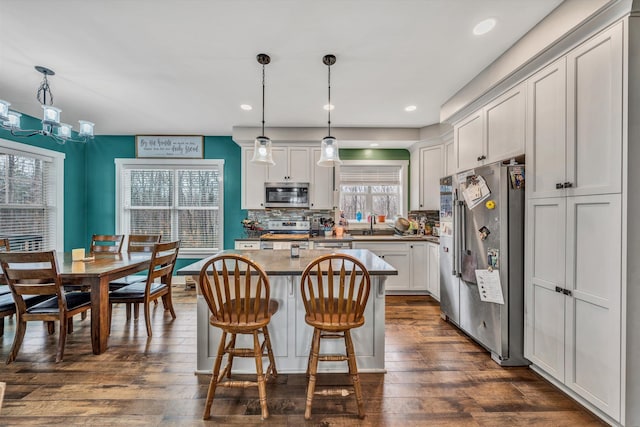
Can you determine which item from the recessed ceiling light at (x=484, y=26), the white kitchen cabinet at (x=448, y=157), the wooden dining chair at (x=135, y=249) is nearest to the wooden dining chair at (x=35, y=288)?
the wooden dining chair at (x=135, y=249)

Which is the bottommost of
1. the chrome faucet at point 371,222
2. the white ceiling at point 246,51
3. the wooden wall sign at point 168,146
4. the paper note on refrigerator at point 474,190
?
the chrome faucet at point 371,222

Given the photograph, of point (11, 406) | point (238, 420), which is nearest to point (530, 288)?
point (238, 420)

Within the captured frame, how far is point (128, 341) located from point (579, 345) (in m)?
3.57

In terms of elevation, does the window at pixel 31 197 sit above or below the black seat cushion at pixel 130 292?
above

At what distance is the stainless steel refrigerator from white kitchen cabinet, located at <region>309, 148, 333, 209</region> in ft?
6.59

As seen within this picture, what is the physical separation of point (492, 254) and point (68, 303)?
359 cm

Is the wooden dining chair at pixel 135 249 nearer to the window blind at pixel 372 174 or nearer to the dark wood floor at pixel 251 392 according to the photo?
the dark wood floor at pixel 251 392

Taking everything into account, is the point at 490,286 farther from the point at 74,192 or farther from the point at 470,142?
the point at 74,192

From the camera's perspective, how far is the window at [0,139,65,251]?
3754 mm

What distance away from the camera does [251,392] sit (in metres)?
2.01

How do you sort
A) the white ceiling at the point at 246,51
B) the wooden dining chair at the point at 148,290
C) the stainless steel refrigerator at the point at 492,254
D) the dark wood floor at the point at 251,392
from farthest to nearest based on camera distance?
the wooden dining chair at the point at 148,290 → the stainless steel refrigerator at the point at 492,254 → the white ceiling at the point at 246,51 → the dark wood floor at the point at 251,392

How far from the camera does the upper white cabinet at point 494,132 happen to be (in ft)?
7.72

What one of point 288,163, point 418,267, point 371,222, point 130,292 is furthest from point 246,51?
point 418,267

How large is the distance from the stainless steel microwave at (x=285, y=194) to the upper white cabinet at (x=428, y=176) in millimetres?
1769
